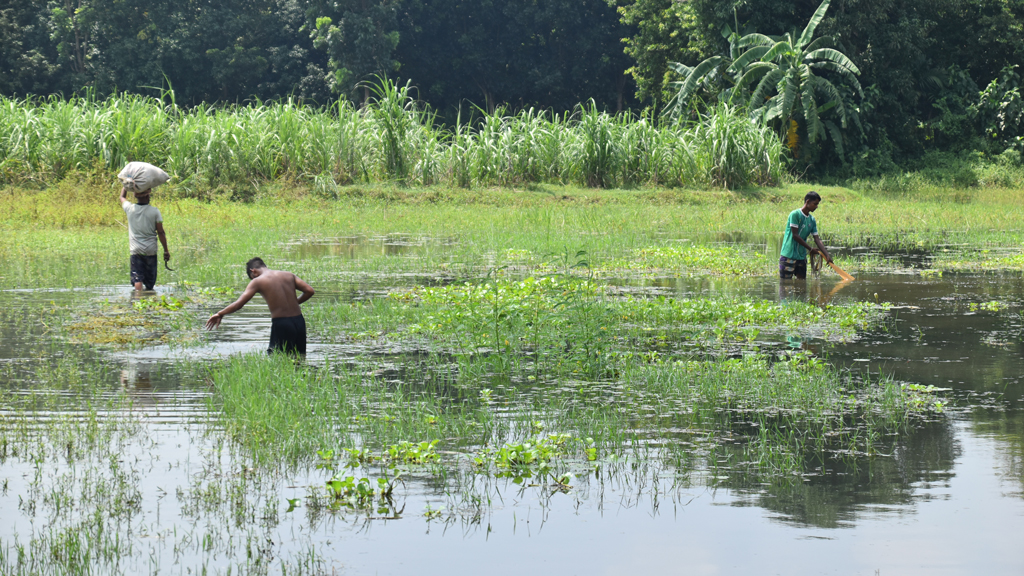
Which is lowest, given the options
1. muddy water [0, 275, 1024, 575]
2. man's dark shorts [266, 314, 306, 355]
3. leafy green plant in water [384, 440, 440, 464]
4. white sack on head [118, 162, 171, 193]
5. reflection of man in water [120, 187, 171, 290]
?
muddy water [0, 275, 1024, 575]

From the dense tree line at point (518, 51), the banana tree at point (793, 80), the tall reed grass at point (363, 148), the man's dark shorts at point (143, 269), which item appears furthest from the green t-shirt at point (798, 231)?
the dense tree line at point (518, 51)

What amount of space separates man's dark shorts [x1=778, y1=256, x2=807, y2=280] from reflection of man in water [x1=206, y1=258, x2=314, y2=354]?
701 centimetres

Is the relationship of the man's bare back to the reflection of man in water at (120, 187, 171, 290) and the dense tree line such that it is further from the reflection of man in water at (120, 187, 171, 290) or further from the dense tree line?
the dense tree line

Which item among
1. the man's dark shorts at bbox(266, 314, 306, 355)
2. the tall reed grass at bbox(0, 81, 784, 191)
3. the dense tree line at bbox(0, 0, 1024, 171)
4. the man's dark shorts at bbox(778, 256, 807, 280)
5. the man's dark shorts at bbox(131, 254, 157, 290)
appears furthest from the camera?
the dense tree line at bbox(0, 0, 1024, 171)

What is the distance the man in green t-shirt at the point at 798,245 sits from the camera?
12352mm

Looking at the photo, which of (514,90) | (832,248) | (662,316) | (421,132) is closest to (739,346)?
(662,316)

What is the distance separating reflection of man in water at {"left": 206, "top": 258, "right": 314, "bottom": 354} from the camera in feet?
24.9

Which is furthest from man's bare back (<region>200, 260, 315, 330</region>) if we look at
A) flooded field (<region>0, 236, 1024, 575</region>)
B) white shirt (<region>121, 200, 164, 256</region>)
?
white shirt (<region>121, 200, 164, 256</region>)

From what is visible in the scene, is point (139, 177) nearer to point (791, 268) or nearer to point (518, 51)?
point (791, 268)

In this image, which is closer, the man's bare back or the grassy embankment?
the man's bare back

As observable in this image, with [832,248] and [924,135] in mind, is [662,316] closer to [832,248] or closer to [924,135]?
[832,248]

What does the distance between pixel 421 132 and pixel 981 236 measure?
13.4 m

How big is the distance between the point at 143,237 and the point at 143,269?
0.43m

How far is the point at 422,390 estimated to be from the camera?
24.0 ft
